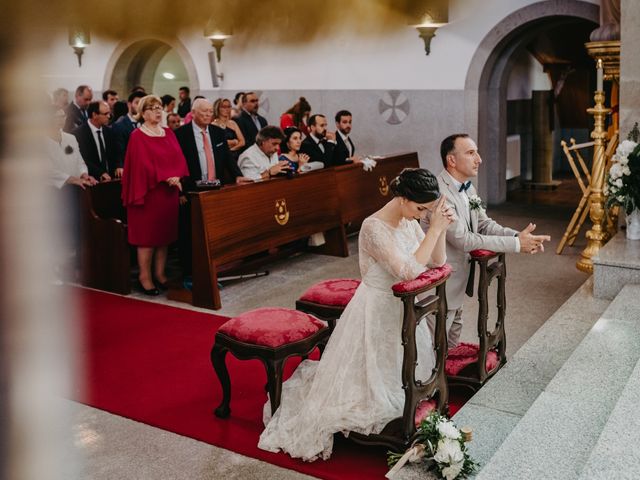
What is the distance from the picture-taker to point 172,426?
159 inches

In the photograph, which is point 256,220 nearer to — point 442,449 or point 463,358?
point 463,358

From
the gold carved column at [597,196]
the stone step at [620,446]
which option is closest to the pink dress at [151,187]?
the gold carved column at [597,196]

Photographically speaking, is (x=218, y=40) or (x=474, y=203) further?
(x=474, y=203)

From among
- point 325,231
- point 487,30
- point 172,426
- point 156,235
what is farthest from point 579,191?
point 172,426

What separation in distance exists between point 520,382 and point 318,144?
4550 millimetres

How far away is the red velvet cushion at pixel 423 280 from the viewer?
328 cm

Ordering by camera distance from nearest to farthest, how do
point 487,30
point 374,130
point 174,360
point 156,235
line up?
point 174,360
point 156,235
point 487,30
point 374,130

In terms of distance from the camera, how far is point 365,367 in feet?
11.6

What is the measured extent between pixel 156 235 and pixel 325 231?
219 cm

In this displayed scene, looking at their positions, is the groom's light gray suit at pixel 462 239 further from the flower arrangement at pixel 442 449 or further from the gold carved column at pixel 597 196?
the gold carved column at pixel 597 196

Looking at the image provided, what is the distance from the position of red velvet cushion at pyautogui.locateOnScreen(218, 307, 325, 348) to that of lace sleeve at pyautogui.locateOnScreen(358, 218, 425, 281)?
53cm

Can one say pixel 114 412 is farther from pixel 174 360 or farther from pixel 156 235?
pixel 156 235

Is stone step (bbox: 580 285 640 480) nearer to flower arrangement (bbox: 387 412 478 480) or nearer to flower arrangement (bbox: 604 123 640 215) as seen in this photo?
flower arrangement (bbox: 387 412 478 480)

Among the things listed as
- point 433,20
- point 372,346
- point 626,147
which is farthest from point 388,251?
point 626,147
